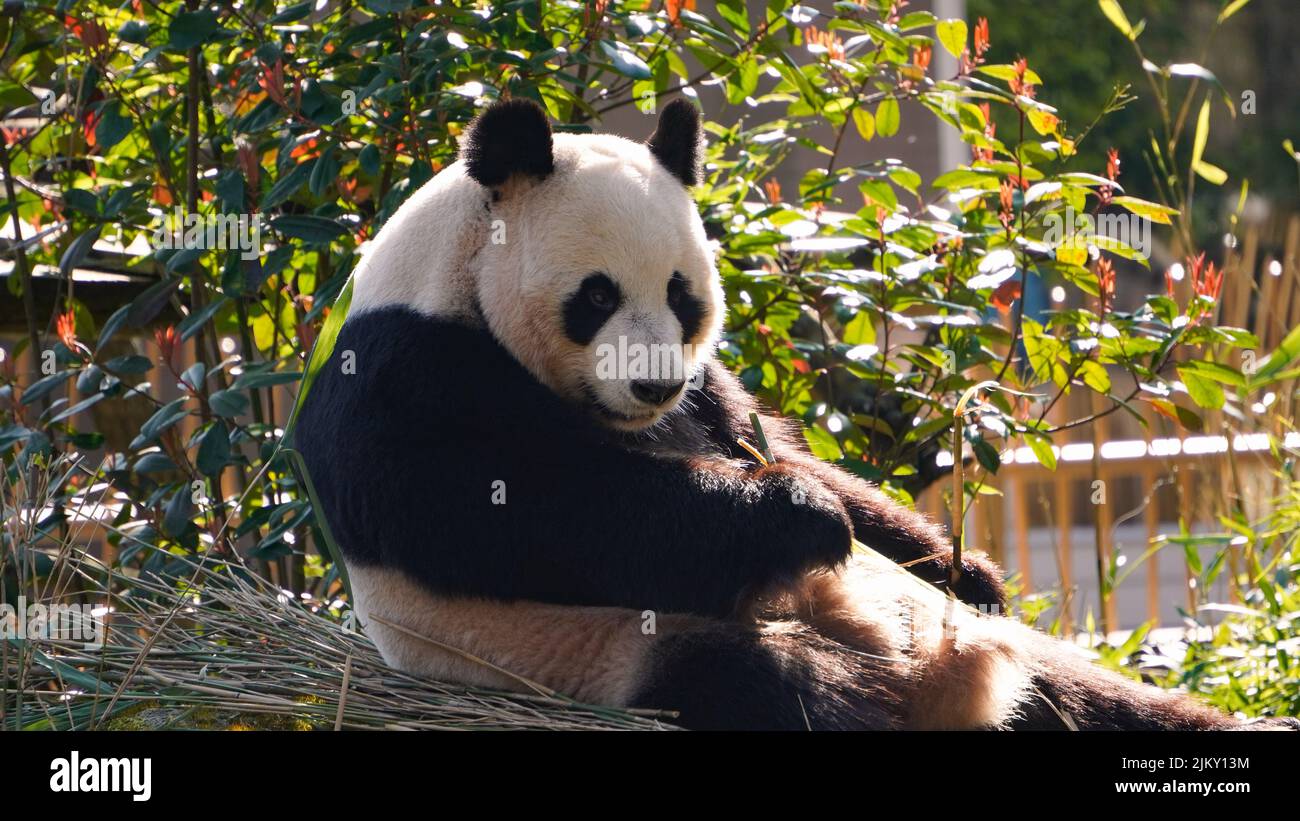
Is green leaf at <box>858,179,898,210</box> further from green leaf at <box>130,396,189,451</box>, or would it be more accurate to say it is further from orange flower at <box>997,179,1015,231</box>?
green leaf at <box>130,396,189,451</box>

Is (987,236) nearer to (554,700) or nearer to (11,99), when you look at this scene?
(554,700)

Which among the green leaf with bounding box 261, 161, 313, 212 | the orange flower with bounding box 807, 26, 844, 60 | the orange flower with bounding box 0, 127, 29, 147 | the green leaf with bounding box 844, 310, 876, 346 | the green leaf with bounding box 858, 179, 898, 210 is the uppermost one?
the orange flower with bounding box 807, 26, 844, 60

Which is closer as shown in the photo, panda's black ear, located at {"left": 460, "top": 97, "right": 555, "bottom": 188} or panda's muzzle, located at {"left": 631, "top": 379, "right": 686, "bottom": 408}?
panda's muzzle, located at {"left": 631, "top": 379, "right": 686, "bottom": 408}

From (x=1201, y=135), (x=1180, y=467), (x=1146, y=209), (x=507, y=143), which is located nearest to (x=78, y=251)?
(x=507, y=143)

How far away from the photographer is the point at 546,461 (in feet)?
8.29

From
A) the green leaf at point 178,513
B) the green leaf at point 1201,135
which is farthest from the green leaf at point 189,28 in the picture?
the green leaf at point 1201,135

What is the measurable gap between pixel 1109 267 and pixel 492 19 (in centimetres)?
190

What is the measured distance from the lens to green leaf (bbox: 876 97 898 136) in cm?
402

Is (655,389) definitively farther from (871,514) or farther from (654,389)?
(871,514)

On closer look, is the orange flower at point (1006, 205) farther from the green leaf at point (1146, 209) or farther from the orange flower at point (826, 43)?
the orange flower at point (826, 43)

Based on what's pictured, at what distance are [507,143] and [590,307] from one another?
0.39 metres

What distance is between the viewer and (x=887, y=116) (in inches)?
159

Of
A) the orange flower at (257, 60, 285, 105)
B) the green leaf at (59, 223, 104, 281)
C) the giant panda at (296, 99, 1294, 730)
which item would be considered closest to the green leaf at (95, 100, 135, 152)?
the green leaf at (59, 223, 104, 281)

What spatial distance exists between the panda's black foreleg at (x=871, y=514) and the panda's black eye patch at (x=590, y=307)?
0.44 metres
